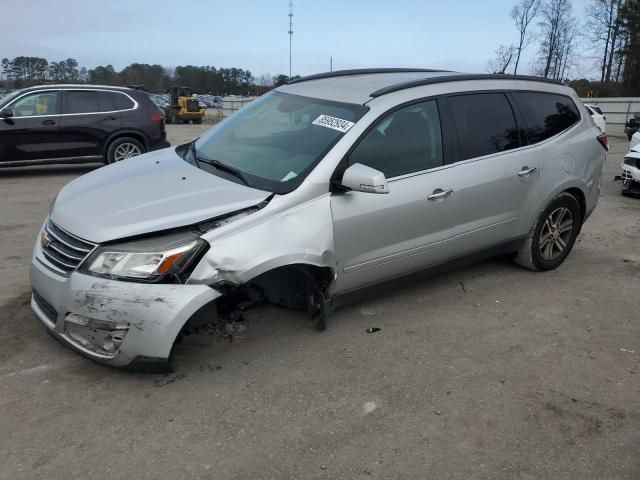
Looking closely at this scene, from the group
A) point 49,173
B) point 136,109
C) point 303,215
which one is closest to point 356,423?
point 303,215

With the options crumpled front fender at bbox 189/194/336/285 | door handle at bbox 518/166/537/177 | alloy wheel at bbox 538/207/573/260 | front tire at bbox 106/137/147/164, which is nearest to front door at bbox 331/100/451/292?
crumpled front fender at bbox 189/194/336/285

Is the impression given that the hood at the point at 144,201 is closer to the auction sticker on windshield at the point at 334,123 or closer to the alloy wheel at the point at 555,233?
the auction sticker on windshield at the point at 334,123

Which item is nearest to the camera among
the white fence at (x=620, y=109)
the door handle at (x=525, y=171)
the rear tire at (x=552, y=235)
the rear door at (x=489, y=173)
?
the rear door at (x=489, y=173)

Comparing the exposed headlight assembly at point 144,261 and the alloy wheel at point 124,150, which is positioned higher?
the exposed headlight assembly at point 144,261

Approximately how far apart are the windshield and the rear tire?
2.15 meters

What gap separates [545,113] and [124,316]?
12.9 feet

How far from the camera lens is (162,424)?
2811 millimetres

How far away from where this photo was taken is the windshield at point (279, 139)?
11.6ft

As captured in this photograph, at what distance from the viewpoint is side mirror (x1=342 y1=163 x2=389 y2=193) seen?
3.29 meters

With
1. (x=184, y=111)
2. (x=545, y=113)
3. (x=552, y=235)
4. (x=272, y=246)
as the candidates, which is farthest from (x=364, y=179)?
(x=184, y=111)

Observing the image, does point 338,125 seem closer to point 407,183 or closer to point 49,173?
point 407,183

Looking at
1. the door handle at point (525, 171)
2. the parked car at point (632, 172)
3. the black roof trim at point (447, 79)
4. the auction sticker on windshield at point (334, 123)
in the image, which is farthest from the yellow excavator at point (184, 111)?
the auction sticker on windshield at point (334, 123)

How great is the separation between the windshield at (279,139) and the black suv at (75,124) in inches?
263

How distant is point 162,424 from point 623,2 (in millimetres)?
58940
